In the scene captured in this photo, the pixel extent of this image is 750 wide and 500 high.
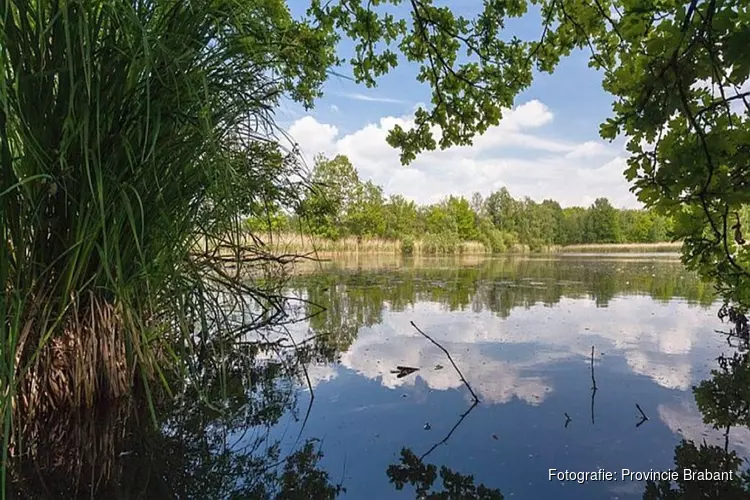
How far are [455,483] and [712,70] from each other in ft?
4.58

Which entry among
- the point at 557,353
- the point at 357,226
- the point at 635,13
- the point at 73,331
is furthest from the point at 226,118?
the point at 357,226

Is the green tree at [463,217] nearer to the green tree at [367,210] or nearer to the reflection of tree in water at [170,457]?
the green tree at [367,210]

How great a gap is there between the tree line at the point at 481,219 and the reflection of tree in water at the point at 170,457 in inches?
357

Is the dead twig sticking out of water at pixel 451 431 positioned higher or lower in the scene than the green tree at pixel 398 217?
lower

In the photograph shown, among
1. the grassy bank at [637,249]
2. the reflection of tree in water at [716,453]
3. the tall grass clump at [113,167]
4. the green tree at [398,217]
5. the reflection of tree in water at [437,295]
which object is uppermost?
the green tree at [398,217]

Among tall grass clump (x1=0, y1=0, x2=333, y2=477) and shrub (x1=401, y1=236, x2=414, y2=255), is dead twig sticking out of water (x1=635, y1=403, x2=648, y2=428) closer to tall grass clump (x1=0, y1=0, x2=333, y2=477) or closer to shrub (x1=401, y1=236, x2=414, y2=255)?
tall grass clump (x1=0, y1=0, x2=333, y2=477)

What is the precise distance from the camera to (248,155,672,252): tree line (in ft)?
62.2

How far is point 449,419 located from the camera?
1.77 metres

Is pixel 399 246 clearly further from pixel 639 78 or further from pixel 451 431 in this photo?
pixel 639 78

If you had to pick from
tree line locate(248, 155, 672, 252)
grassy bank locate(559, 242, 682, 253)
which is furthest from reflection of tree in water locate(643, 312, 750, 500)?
grassy bank locate(559, 242, 682, 253)

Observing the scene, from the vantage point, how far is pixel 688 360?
2.69 meters

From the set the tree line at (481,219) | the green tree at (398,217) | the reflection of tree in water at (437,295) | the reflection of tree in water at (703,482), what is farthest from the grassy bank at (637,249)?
the reflection of tree in water at (703,482)

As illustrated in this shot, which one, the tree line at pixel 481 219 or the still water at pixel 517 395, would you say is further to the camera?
the tree line at pixel 481 219

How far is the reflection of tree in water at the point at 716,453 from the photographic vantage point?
1.22m
